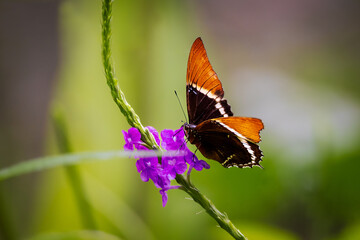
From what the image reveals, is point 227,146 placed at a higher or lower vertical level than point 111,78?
lower

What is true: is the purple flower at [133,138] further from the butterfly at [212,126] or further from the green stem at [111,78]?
the butterfly at [212,126]

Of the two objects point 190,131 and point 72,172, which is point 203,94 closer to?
point 190,131

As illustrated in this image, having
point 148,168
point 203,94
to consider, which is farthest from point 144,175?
point 203,94

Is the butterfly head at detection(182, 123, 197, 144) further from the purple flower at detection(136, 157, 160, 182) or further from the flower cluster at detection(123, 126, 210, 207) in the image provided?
the purple flower at detection(136, 157, 160, 182)

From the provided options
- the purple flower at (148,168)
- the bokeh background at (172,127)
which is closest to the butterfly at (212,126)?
the purple flower at (148,168)

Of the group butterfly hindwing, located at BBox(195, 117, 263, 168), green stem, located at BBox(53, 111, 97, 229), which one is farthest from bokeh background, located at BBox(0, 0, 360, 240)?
butterfly hindwing, located at BBox(195, 117, 263, 168)

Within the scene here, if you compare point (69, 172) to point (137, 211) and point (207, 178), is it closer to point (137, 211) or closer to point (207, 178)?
point (137, 211)

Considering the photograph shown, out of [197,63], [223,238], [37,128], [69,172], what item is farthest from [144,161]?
[37,128]
